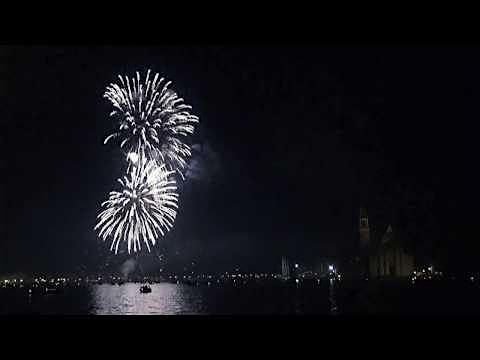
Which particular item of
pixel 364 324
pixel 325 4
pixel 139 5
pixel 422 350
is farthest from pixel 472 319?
pixel 139 5

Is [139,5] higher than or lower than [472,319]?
higher

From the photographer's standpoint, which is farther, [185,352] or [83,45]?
[83,45]

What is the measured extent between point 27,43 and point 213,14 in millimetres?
1413

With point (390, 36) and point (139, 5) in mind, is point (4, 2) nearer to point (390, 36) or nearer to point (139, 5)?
point (139, 5)

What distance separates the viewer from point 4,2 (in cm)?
438

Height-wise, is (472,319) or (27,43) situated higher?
(27,43)

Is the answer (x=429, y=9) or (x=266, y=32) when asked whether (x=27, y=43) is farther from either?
→ (x=429, y=9)

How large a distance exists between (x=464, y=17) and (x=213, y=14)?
5.41ft

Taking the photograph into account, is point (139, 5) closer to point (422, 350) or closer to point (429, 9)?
point (429, 9)

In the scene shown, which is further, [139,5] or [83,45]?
[83,45]

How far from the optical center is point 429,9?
438 centimetres

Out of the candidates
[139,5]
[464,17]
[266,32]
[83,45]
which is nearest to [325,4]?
[266,32]

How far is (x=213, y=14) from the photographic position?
4.43m

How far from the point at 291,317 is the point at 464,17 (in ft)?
7.58
